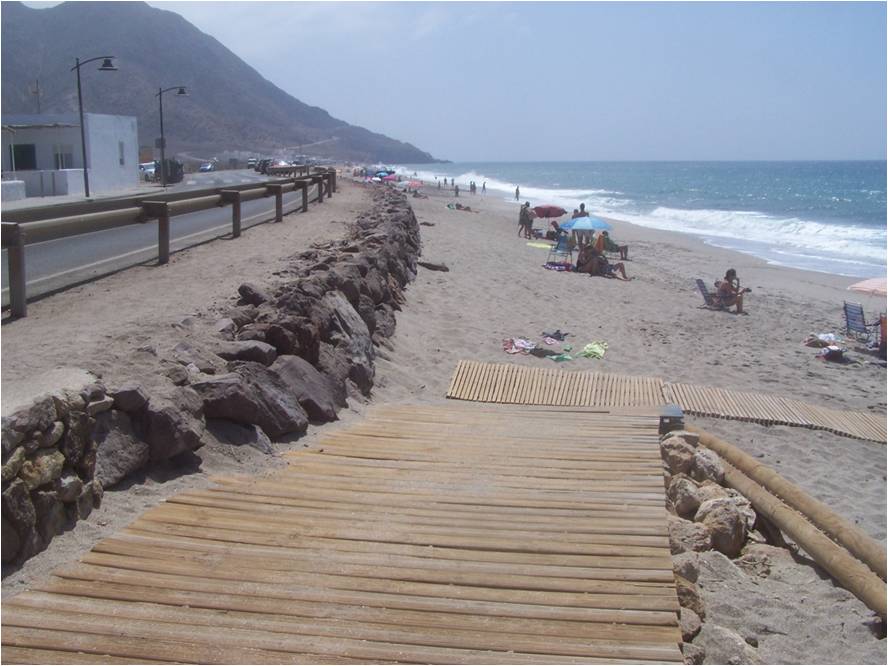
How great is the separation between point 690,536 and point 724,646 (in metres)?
1.53

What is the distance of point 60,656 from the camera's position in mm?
2941

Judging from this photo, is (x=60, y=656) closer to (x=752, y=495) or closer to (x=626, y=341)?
(x=752, y=495)

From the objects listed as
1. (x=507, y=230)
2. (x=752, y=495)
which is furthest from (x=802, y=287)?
(x=752, y=495)

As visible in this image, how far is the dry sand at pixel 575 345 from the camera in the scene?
4.85 m

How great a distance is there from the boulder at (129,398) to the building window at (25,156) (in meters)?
39.9

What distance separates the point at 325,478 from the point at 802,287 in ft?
70.1

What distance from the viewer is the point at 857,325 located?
15328mm

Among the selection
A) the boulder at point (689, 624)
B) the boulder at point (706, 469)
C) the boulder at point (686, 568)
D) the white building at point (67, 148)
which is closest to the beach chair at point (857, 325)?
the boulder at point (706, 469)

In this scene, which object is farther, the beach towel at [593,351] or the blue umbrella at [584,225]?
the blue umbrella at [584,225]

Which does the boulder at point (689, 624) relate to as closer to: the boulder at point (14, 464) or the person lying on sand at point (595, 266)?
the boulder at point (14, 464)

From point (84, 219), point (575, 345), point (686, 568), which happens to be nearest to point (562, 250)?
point (575, 345)

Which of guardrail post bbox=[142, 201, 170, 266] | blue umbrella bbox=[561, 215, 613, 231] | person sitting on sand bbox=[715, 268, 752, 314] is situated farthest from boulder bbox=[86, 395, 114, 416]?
blue umbrella bbox=[561, 215, 613, 231]

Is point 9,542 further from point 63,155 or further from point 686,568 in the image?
point 63,155

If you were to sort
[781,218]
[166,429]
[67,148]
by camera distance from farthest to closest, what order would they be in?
[781,218] → [67,148] → [166,429]
